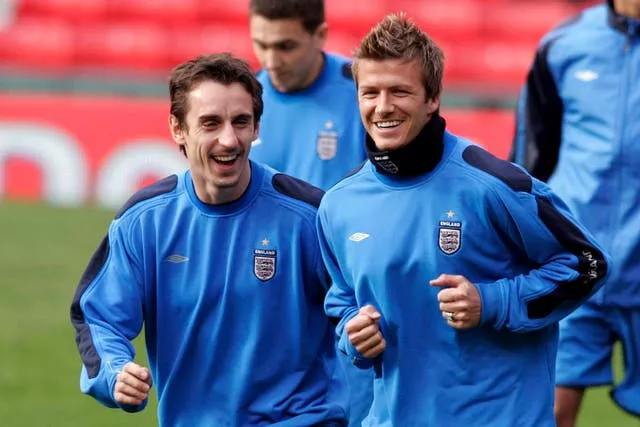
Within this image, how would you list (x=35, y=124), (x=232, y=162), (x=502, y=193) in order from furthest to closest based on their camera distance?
(x=35, y=124) → (x=232, y=162) → (x=502, y=193)

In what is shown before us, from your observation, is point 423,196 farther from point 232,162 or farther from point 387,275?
point 232,162

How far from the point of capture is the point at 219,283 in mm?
4906

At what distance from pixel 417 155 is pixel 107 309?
1128mm

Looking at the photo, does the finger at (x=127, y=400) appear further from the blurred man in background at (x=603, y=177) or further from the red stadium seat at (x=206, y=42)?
the red stadium seat at (x=206, y=42)

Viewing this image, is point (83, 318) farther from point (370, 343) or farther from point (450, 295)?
point (450, 295)

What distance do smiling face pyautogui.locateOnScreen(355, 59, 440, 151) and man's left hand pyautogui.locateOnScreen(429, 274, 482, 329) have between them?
1.44 ft

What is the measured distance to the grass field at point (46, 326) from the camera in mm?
8883

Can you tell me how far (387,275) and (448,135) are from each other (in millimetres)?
475

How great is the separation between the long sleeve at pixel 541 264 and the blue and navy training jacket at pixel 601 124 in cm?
164

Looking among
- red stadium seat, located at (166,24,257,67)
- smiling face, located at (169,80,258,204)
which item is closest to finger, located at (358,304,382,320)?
smiling face, located at (169,80,258,204)

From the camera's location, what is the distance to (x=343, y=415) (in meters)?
5.02

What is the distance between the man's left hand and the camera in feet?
14.4

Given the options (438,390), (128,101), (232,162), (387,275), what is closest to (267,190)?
(232,162)

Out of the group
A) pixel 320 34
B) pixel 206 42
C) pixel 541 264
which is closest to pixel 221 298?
pixel 541 264
